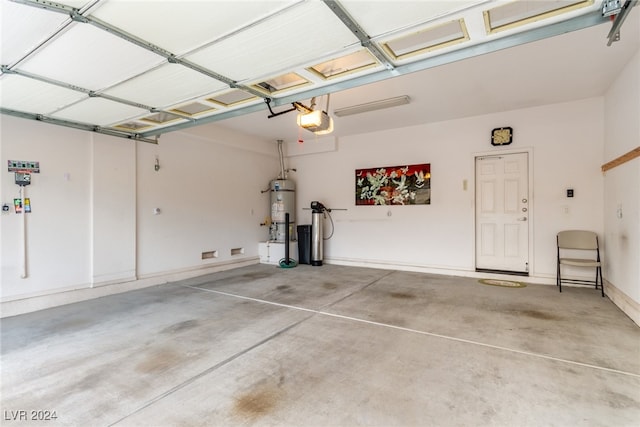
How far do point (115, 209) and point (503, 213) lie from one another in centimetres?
666

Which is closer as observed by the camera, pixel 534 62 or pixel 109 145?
pixel 534 62

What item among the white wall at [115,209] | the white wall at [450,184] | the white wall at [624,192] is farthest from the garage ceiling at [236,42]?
the white wall at [450,184]

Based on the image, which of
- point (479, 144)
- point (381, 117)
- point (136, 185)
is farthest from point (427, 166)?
point (136, 185)

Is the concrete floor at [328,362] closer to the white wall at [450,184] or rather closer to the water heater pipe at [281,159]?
the white wall at [450,184]

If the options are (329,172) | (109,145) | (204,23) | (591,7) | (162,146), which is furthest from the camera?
(329,172)

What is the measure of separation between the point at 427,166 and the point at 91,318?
235 inches

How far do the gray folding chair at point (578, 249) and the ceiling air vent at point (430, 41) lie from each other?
385 centimetres

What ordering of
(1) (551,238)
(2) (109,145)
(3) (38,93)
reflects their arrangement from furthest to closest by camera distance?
1. (1) (551,238)
2. (2) (109,145)
3. (3) (38,93)

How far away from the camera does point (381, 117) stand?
562cm

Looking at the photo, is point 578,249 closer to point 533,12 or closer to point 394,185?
point 394,185

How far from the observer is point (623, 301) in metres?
3.59

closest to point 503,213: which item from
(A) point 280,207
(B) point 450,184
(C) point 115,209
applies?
(B) point 450,184

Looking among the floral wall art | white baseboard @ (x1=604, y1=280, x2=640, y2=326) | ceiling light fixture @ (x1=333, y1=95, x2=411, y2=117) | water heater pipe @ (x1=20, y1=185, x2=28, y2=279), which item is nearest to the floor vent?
water heater pipe @ (x1=20, y1=185, x2=28, y2=279)

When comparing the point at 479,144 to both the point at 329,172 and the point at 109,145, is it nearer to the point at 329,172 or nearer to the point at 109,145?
the point at 329,172
